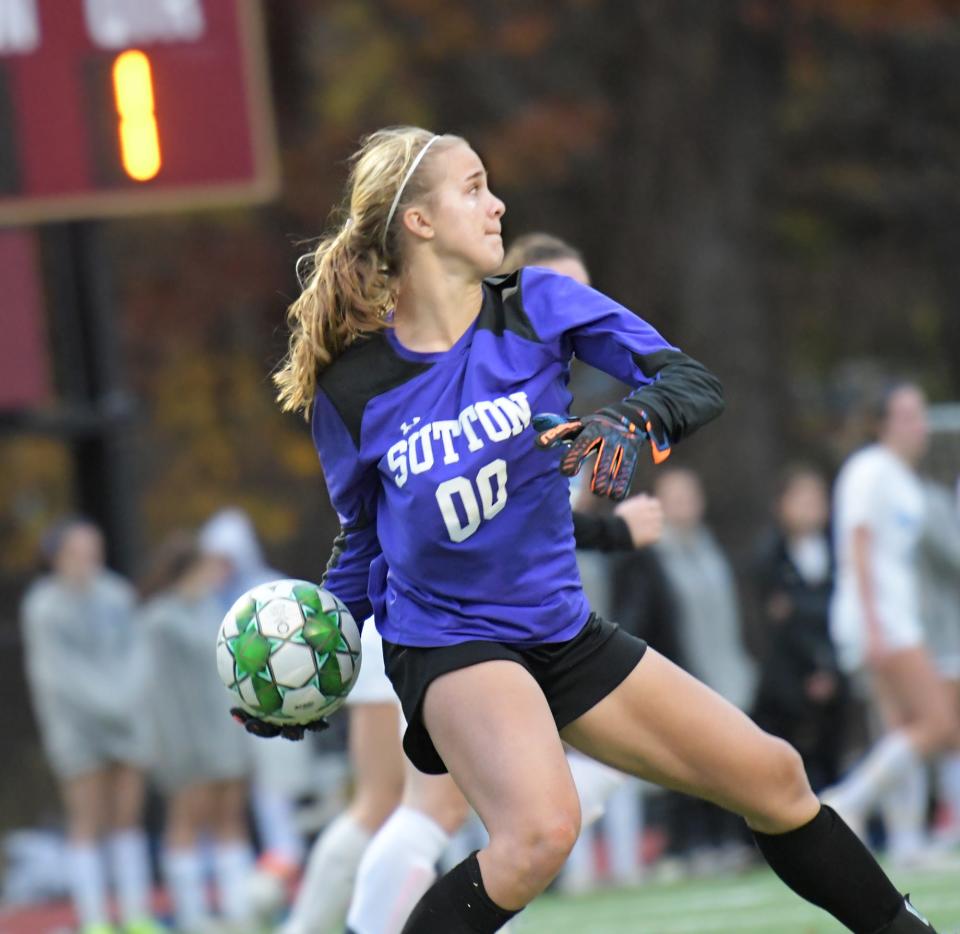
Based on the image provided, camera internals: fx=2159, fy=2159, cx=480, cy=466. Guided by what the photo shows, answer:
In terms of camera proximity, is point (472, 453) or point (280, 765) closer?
point (472, 453)

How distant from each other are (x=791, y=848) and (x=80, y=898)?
616 cm

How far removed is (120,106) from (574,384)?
2977 mm

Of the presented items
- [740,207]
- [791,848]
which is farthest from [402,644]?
[740,207]

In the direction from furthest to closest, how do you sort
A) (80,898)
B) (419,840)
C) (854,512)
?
(80,898), (854,512), (419,840)

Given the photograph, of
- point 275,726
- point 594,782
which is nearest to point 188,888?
point 594,782

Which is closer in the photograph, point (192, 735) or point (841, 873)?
point (841, 873)

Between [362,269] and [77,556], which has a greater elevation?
[362,269]

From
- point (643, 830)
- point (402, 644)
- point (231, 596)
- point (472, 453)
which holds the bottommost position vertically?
point (643, 830)

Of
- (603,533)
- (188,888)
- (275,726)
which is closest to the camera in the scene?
(275,726)

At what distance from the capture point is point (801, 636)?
973 cm

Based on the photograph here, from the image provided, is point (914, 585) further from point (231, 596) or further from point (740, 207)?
point (740, 207)

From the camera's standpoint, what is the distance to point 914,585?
31.1ft

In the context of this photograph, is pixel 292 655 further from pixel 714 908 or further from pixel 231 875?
pixel 231 875

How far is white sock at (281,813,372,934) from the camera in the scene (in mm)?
6008
